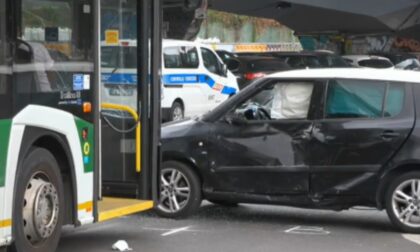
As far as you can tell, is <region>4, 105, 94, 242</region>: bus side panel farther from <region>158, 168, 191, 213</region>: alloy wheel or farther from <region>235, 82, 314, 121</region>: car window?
<region>235, 82, 314, 121</region>: car window

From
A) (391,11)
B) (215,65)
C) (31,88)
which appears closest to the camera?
(31,88)

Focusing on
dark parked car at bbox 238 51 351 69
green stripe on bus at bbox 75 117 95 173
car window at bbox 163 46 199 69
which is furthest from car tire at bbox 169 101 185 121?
green stripe on bus at bbox 75 117 95 173

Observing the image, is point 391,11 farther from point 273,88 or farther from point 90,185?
point 90,185

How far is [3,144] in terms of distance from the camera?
5.41m

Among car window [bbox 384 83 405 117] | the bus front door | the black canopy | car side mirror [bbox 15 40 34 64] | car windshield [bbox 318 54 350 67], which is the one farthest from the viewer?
the black canopy

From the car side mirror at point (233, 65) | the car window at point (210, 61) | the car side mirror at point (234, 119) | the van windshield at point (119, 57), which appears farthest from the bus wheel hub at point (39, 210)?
the car side mirror at point (233, 65)

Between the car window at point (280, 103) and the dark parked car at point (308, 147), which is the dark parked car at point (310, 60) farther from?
the dark parked car at point (308, 147)

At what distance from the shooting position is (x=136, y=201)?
7512 mm

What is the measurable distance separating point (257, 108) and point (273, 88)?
29cm

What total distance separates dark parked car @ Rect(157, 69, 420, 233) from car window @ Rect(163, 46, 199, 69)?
10.1m

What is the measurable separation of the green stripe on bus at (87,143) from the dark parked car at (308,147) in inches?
83.0

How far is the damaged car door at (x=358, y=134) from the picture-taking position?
803cm

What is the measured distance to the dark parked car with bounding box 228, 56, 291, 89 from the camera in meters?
23.6

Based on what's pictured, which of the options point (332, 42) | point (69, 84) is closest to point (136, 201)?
point (69, 84)
